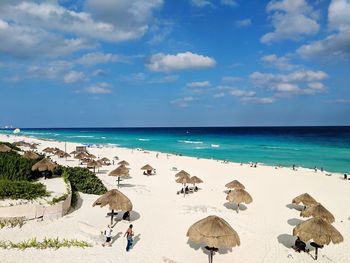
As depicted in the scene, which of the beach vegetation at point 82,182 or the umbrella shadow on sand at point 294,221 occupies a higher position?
the beach vegetation at point 82,182

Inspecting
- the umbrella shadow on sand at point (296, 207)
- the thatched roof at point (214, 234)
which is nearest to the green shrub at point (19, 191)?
the thatched roof at point (214, 234)

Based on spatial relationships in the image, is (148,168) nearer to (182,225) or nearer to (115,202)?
(182,225)

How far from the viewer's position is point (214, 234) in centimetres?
1021

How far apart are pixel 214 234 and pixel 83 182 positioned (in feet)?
38.1

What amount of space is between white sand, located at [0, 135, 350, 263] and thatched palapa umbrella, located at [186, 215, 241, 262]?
1182 millimetres

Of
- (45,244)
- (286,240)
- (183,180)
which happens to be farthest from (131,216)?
(286,240)

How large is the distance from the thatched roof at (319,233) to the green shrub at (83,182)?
12.0 metres

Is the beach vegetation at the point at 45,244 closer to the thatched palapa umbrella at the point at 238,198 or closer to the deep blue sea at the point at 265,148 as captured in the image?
the thatched palapa umbrella at the point at 238,198

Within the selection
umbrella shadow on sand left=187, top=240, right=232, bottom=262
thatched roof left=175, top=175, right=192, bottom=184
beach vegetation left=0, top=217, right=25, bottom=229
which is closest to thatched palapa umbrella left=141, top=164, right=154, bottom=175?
thatched roof left=175, top=175, right=192, bottom=184

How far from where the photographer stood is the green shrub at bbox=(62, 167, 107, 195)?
62.1 feet

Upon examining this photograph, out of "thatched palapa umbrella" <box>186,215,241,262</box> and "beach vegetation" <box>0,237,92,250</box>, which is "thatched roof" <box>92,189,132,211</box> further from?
"thatched palapa umbrella" <box>186,215,241,262</box>

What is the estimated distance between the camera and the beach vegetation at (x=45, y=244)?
1084 cm

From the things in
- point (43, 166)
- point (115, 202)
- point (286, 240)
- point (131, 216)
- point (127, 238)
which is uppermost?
point (43, 166)

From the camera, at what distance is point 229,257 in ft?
37.7
